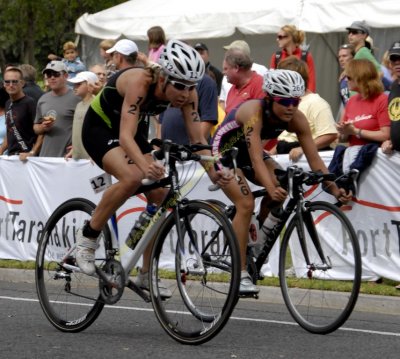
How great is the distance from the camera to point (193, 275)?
25.2ft

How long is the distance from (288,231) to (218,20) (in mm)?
10364

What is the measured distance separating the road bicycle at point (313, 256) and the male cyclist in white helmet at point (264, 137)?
6.5 inches

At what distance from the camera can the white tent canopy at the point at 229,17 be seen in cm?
1652

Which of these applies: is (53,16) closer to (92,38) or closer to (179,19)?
(92,38)

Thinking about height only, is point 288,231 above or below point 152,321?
above

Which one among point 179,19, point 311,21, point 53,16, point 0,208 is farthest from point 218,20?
point 53,16

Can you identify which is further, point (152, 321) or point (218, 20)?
point (218, 20)

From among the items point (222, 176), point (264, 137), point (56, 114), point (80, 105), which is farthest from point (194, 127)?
point (56, 114)

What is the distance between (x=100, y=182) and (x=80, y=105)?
4.30 m

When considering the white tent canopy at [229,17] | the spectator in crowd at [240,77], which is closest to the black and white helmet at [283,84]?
the spectator in crowd at [240,77]

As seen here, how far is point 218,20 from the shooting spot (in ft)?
60.8

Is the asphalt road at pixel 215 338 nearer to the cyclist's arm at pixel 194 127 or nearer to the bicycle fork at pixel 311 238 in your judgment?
the bicycle fork at pixel 311 238

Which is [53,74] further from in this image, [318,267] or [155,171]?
[155,171]

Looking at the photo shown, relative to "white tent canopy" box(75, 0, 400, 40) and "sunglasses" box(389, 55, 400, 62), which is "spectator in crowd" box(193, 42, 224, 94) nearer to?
"white tent canopy" box(75, 0, 400, 40)
